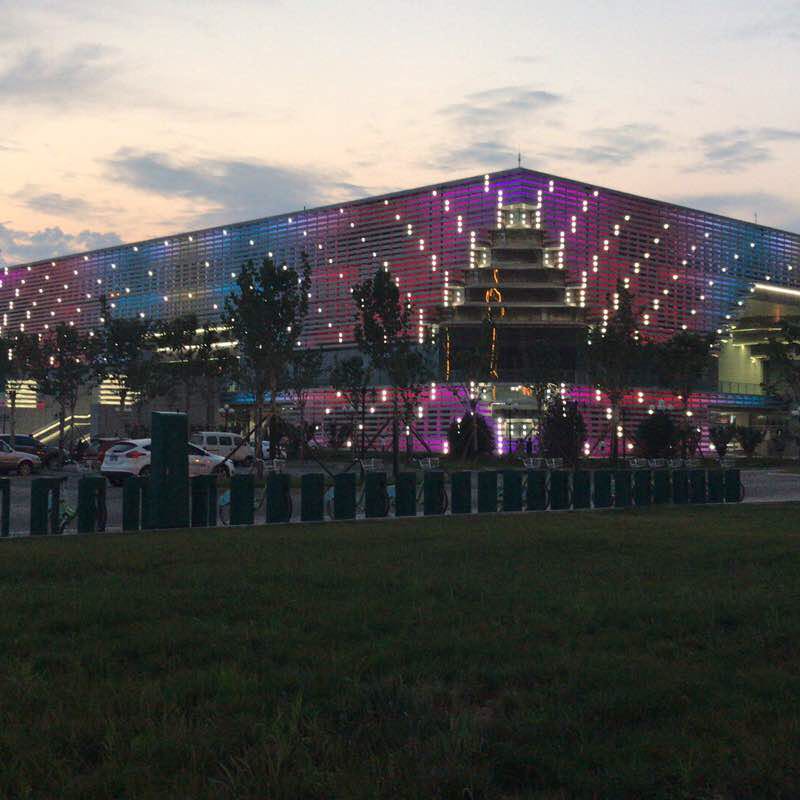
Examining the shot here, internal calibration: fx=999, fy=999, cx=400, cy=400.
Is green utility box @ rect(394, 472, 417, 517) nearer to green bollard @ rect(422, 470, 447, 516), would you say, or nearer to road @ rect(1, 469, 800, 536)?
green bollard @ rect(422, 470, 447, 516)

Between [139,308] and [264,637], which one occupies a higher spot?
[139,308]

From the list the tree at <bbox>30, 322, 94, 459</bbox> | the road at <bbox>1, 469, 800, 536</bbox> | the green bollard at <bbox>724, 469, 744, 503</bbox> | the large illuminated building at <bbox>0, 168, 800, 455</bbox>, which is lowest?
the road at <bbox>1, 469, 800, 536</bbox>

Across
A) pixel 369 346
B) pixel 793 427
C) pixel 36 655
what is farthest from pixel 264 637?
pixel 793 427

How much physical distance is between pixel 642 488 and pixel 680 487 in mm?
1449

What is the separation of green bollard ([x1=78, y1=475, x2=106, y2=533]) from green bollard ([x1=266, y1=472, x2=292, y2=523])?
3145mm

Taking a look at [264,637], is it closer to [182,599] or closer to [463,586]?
[182,599]

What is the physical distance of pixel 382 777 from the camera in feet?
14.5

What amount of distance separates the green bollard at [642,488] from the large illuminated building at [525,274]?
5117 cm

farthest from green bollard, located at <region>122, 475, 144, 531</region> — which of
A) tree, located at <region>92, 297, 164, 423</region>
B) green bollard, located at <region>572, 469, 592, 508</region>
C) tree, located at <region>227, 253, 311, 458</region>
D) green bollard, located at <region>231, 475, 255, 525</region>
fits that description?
tree, located at <region>92, 297, 164, 423</region>

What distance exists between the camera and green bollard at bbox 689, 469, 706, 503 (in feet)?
81.6

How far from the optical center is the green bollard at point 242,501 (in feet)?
59.8

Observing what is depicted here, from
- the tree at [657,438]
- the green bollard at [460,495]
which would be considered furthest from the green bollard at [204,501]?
the tree at [657,438]

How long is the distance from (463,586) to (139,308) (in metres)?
103

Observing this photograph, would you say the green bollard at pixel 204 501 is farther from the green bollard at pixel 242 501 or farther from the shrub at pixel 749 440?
the shrub at pixel 749 440
